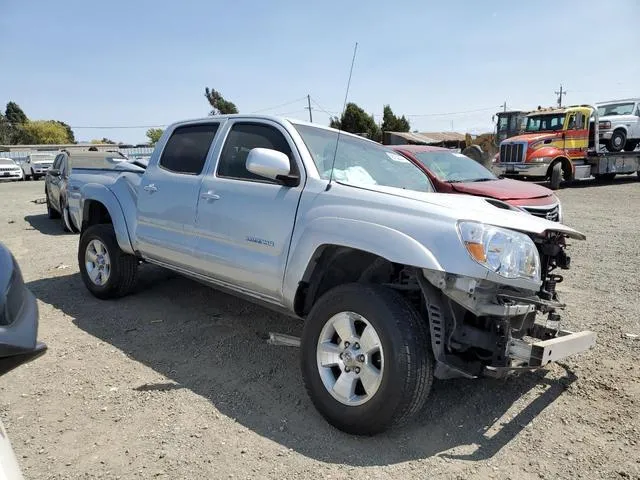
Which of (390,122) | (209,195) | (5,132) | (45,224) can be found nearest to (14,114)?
(5,132)

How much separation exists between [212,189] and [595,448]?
3224 mm

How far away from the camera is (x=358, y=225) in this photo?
3029mm

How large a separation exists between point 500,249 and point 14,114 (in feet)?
390

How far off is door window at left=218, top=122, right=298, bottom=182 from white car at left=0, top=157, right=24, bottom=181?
105 ft

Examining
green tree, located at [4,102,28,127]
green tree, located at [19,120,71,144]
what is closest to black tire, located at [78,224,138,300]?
green tree, located at [19,120,71,144]

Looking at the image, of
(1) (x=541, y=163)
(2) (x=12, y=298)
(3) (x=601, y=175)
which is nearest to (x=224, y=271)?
(2) (x=12, y=298)

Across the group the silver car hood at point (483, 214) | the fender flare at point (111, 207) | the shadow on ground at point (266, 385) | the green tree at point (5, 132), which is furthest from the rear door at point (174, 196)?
the green tree at point (5, 132)

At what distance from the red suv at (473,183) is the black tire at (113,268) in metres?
4.11

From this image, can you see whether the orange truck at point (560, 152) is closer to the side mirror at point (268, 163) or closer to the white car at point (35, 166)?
the side mirror at point (268, 163)

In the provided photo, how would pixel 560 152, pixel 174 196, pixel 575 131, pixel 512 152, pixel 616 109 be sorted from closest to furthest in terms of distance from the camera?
pixel 174 196 < pixel 560 152 < pixel 512 152 < pixel 575 131 < pixel 616 109

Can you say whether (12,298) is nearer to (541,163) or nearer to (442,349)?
(442,349)

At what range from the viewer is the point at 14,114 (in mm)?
100062

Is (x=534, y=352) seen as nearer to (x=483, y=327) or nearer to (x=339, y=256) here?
(x=483, y=327)

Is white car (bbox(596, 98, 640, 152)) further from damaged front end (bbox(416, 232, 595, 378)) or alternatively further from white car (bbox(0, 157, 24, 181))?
white car (bbox(0, 157, 24, 181))
